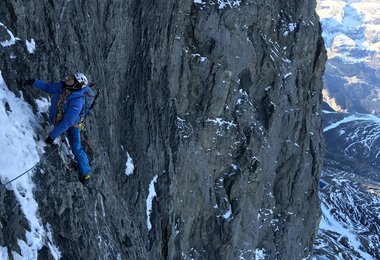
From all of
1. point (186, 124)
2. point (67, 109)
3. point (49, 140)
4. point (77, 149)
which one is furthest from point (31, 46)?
point (186, 124)

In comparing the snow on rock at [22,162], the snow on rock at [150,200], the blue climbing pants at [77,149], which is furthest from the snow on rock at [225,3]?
the snow on rock at [22,162]

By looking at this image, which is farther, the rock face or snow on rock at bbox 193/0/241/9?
snow on rock at bbox 193/0/241/9

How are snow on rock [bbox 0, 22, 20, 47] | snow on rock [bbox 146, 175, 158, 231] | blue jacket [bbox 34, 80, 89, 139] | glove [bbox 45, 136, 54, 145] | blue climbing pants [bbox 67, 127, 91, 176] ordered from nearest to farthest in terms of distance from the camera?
blue jacket [bbox 34, 80, 89, 139] → glove [bbox 45, 136, 54, 145] → blue climbing pants [bbox 67, 127, 91, 176] → snow on rock [bbox 0, 22, 20, 47] → snow on rock [bbox 146, 175, 158, 231]

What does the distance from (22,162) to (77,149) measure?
198 cm

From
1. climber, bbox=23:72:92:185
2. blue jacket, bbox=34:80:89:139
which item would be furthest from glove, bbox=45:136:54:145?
blue jacket, bbox=34:80:89:139

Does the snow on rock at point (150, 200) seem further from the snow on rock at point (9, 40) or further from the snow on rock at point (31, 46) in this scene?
the snow on rock at point (9, 40)

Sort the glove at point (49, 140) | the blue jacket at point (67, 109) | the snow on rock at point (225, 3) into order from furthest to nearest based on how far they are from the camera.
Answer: the snow on rock at point (225, 3)
the glove at point (49, 140)
the blue jacket at point (67, 109)

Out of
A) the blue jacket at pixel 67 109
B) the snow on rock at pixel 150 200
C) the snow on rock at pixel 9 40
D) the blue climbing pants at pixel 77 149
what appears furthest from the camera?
the snow on rock at pixel 150 200

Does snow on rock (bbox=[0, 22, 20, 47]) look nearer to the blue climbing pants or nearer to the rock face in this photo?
the rock face

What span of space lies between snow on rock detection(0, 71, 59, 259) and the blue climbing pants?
30.0 inches

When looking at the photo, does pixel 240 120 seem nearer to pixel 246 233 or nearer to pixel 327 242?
pixel 246 233

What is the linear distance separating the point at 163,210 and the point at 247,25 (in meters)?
16.9

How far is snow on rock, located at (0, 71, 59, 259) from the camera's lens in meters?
11.3

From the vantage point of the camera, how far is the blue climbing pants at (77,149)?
13.5m
